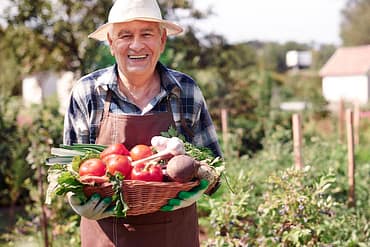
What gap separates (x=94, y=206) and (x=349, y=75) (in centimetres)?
3693

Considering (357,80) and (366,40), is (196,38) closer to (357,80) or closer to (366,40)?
(357,80)

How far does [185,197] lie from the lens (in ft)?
6.44

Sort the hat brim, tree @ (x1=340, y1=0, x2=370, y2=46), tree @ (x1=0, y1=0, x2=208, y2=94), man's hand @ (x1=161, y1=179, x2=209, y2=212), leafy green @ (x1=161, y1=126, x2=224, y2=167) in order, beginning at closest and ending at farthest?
man's hand @ (x1=161, y1=179, x2=209, y2=212)
leafy green @ (x1=161, y1=126, x2=224, y2=167)
the hat brim
tree @ (x1=0, y1=0, x2=208, y2=94)
tree @ (x1=340, y1=0, x2=370, y2=46)

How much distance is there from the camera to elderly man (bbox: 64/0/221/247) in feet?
7.22

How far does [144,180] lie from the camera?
1.89m

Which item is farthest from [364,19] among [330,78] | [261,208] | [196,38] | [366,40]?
[261,208]

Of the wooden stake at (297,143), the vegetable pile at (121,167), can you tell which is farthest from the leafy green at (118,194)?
the wooden stake at (297,143)

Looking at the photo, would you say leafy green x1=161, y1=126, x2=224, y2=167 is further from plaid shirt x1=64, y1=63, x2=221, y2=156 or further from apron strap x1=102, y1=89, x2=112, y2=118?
apron strap x1=102, y1=89, x2=112, y2=118

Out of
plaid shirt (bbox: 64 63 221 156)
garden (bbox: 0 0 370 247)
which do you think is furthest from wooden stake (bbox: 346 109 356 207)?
plaid shirt (bbox: 64 63 221 156)

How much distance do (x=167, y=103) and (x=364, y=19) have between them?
5025 cm

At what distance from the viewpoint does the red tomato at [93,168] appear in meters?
1.91

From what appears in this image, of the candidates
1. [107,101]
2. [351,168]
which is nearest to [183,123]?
[107,101]

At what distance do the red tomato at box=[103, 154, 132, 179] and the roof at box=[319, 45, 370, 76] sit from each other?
3537 cm

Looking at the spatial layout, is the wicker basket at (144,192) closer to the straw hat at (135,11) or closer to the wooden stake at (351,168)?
the straw hat at (135,11)
